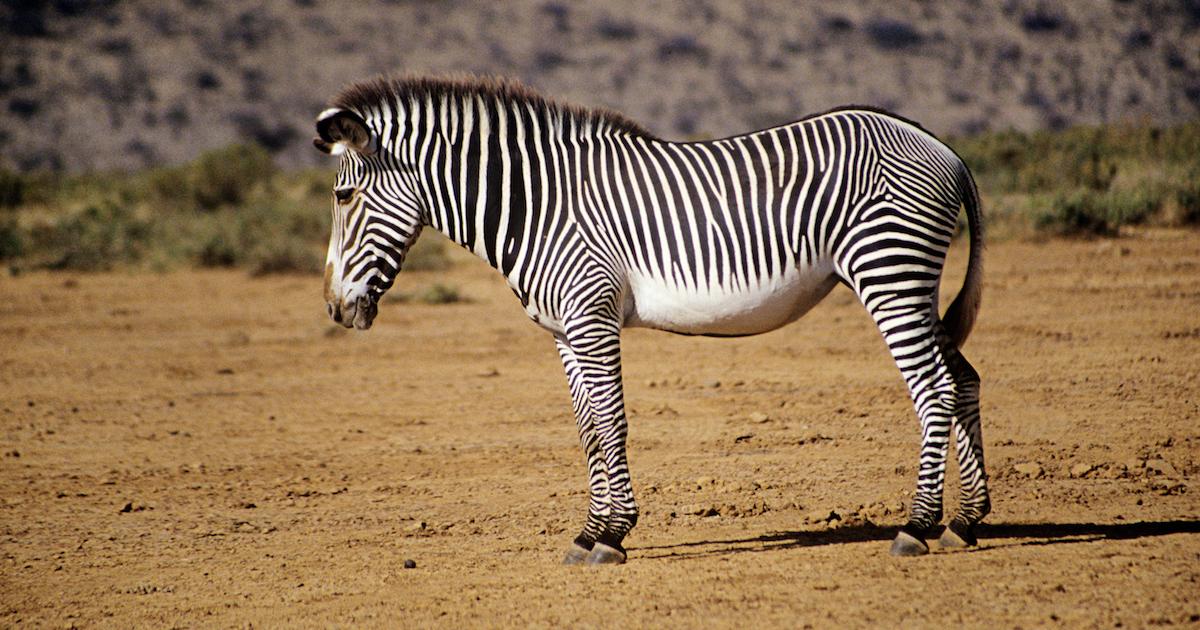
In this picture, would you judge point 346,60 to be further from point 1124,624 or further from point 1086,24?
point 1124,624

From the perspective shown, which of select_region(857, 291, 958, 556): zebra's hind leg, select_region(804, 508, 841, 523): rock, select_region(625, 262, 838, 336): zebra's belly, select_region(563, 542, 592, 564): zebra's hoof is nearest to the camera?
select_region(857, 291, 958, 556): zebra's hind leg

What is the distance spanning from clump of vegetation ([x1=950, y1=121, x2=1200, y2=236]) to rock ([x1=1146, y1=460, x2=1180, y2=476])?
974 centimetres

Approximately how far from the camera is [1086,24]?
161ft

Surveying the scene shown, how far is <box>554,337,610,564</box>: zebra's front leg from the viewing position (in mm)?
5523

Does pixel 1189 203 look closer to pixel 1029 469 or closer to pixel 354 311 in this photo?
pixel 1029 469

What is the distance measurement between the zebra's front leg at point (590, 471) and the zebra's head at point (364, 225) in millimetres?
956

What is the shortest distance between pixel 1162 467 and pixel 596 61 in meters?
47.4

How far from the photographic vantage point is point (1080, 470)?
21.9 feet

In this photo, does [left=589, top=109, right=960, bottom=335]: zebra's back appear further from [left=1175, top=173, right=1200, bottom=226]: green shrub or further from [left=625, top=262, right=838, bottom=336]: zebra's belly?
[left=1175, top=173, right=1200, bottom=226]: green shrub

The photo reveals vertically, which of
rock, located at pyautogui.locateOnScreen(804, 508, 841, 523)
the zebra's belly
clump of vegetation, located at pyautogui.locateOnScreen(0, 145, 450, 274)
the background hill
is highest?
the background hill

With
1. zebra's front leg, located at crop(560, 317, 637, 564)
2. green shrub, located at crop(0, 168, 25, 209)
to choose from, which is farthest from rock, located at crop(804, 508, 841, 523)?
green shrub, located at crop(0, 168, 25, 209)

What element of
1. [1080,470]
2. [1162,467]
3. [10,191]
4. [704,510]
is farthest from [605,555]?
[10,191]

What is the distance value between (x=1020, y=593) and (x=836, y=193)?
1.94 meters

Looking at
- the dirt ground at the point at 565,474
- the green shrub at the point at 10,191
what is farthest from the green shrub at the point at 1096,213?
the green shrub at the point at 10,191
